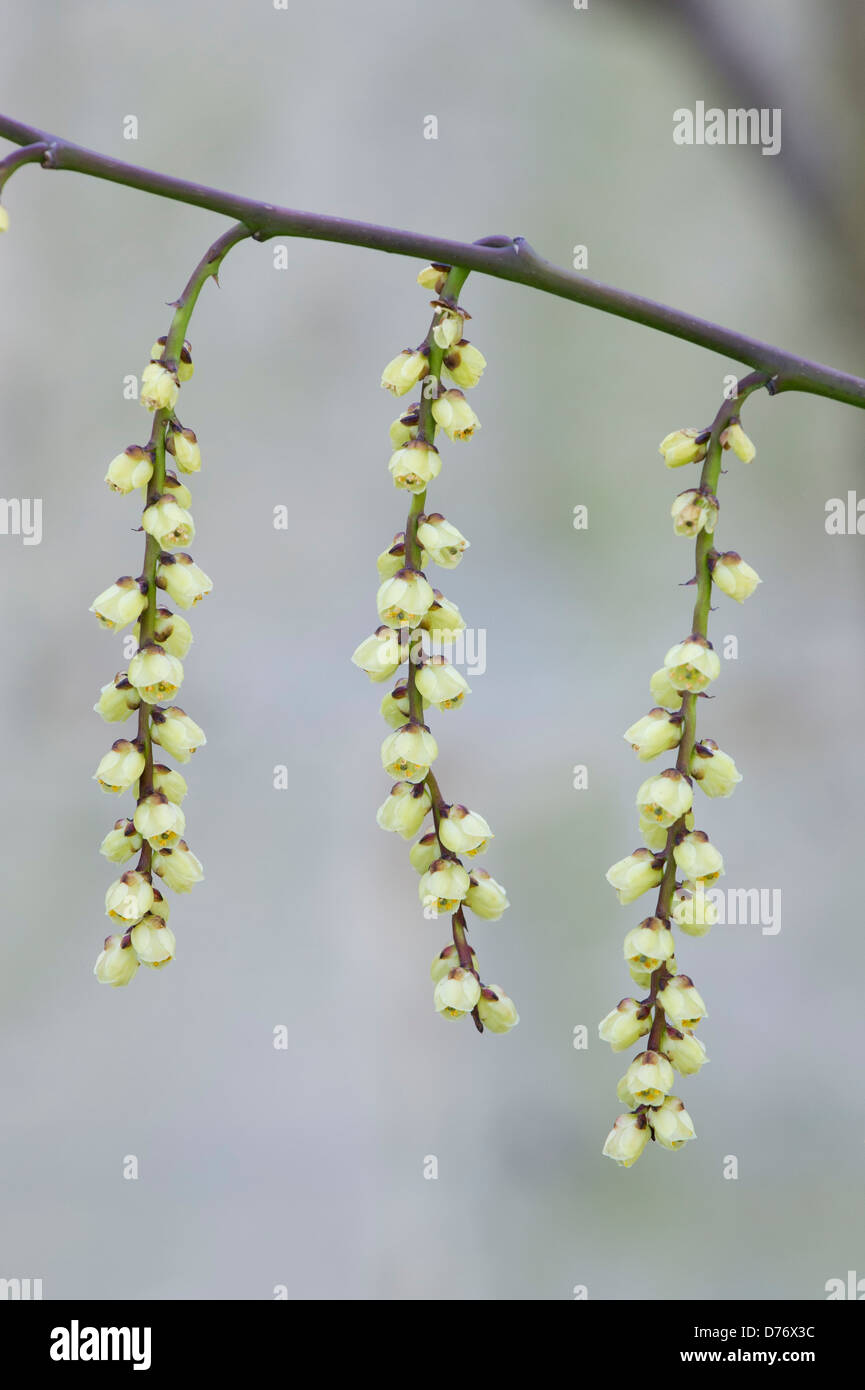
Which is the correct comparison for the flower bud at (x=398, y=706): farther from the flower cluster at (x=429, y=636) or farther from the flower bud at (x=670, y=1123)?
the flower bud at (x=670, y=1123)

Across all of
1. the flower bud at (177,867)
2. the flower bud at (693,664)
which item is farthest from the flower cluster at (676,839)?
the flower bud at (177,867)

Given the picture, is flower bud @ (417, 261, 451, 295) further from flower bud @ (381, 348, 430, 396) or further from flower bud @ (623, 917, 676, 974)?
flower bud @ (623, 917, 676, 974)

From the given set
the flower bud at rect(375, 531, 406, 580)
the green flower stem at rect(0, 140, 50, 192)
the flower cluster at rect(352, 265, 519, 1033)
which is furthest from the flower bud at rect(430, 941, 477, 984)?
the green flower stem at rect(0, 140, 50, 192)

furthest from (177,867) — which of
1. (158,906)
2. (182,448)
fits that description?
(182,448)

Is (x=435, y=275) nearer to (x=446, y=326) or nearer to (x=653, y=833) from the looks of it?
(x=446, y=326)
